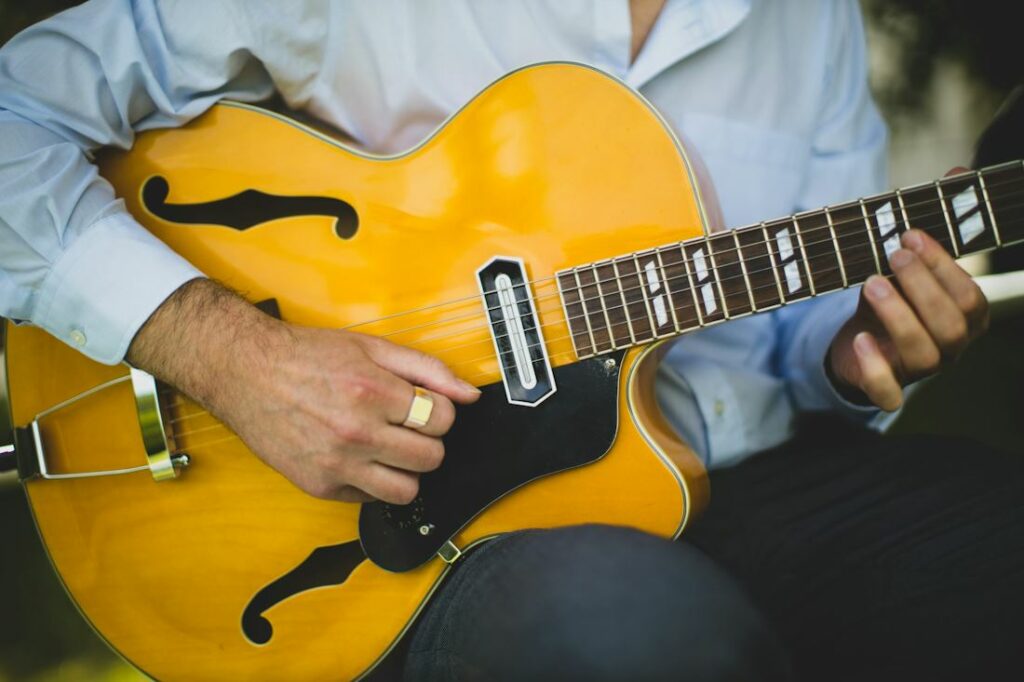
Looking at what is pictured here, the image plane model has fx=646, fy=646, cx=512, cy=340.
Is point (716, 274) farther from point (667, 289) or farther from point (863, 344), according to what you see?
point (863, 344)

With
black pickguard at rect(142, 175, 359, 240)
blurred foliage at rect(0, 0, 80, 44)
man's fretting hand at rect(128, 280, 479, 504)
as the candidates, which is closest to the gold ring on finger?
man's fretting hand at rect(128, 280, 479, 504)

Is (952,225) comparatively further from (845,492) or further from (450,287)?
(450,287)

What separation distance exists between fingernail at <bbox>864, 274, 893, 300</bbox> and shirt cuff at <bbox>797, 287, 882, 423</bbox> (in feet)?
0.68

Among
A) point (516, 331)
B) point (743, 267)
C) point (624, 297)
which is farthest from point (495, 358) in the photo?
point (743, 267)

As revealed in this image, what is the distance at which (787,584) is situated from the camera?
83cm

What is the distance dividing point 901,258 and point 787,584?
43 centimetres

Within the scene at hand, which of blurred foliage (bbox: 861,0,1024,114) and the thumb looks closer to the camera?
the thumb

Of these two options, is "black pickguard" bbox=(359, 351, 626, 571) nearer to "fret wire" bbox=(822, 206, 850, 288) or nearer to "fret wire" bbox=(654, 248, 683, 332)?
"fret wire" bbox=(654, 248, 683, 332)

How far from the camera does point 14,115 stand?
71 centimetres

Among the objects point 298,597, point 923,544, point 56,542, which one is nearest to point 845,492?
point 923,544

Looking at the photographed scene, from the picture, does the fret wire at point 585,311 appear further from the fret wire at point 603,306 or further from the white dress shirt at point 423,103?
the white dress shirt at point 423,103

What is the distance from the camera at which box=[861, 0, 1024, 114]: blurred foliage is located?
1615 millimetres

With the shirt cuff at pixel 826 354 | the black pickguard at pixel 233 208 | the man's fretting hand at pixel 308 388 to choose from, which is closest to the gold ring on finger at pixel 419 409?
the man's fretting hand at pixel 308 388

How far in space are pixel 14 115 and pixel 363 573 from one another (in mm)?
633
